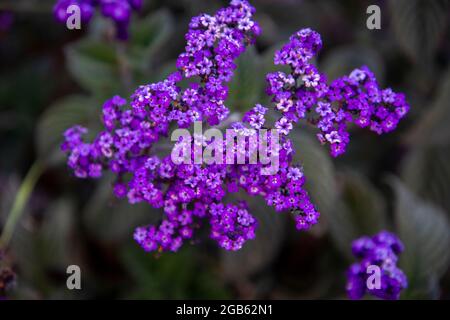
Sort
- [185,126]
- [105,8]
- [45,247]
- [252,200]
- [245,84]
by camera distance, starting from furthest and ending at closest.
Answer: [45,247] < [252,200] < [245,84] < [105,8] < [185,126]

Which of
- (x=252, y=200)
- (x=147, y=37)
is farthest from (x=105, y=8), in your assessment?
(x=252, y=200)

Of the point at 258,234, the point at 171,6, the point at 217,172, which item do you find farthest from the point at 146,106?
the point at 171,6

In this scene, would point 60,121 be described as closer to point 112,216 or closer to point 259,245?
point 112,216

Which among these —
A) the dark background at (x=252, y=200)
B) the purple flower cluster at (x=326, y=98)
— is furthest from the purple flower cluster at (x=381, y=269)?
the purple flower cluster at (x=326, y=98)

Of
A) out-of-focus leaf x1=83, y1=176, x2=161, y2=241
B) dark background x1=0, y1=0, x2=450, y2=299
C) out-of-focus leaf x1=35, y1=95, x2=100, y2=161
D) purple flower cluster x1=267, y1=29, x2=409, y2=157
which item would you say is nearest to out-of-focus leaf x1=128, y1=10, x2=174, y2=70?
dark background x1=0, y1=0, x2=450, y2=299

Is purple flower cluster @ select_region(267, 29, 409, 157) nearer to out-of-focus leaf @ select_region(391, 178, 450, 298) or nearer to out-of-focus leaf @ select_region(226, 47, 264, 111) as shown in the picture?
out-of-focus leaf @ select_region(226, 47, 264, 111)

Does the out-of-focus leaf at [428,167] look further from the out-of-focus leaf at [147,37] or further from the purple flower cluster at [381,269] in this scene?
the out-of-focus leaf at [147,37]
